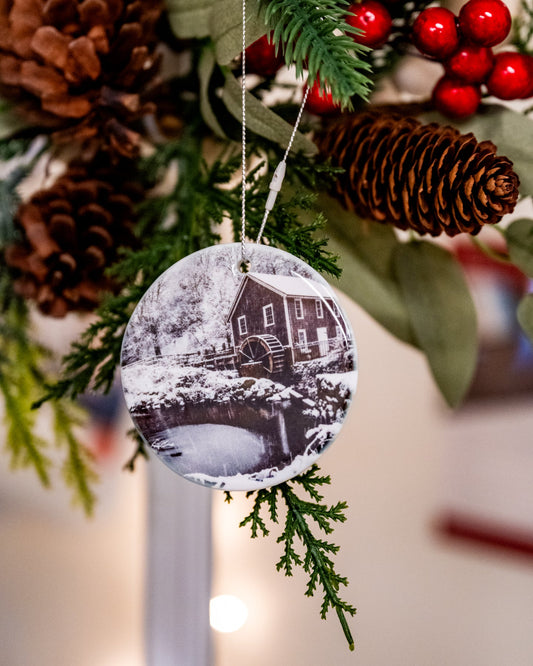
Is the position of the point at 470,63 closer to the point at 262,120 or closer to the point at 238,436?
the point at 262,120

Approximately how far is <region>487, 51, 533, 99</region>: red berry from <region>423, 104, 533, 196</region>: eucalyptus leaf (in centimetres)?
2

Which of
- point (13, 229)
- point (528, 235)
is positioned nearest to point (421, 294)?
point (528, 235)

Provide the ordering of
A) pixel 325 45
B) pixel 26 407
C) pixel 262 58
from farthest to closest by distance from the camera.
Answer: pixel 26 407 → pixel 262 58 → pixel 325 45

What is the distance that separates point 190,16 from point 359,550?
0.44 meters

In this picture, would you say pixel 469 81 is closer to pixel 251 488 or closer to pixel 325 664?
pixel 251 488

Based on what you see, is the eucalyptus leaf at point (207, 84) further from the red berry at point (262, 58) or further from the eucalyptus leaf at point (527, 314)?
the eucalyptus leaf at point (527, 314)

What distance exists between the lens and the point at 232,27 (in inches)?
14.3

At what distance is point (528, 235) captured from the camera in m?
0.43

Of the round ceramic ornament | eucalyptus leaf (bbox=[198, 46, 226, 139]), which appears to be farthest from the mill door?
eucalyptus leaf (bbox=[198, 46, 226, 139])

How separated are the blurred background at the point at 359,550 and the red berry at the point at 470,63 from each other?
0.21m

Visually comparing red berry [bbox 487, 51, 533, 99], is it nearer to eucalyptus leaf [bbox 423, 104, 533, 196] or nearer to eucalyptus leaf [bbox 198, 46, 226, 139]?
eucalyptus leaf [bbox 423, 104, 533, 196]

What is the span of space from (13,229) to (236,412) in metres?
0.32

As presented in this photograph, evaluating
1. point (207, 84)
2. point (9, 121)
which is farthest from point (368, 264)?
point (9, 121)

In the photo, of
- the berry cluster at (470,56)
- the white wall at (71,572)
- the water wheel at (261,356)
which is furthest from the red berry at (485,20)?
the white wall at (71,572)
